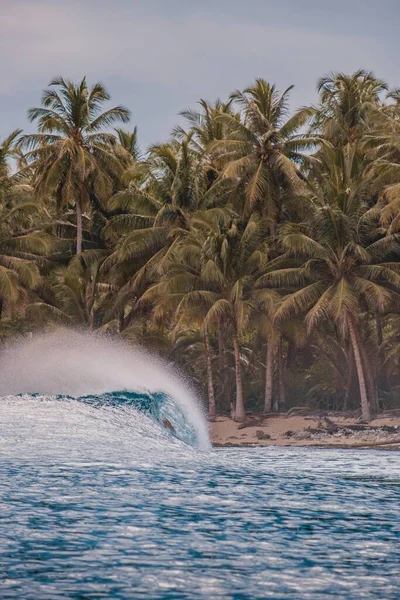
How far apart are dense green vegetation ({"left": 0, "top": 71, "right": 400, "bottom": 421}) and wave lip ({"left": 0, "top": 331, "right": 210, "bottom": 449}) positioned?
180 centimetres

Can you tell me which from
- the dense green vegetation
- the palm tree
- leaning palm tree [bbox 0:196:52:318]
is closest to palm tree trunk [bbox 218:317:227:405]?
the dense green vegetation

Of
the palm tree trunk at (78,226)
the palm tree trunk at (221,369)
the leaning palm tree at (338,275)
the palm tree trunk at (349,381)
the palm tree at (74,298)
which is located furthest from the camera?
the palm tree trunk at (78,226)

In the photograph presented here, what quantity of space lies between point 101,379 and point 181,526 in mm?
16141

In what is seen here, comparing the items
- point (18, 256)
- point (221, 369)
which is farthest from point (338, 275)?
point (18, 256)

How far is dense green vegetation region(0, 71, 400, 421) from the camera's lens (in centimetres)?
3238

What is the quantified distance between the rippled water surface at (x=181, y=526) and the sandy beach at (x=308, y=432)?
12.9m

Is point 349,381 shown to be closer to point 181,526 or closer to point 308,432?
point 308,432

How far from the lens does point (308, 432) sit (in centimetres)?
3156

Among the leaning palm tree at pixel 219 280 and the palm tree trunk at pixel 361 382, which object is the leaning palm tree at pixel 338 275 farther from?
the leaning palm tree at pixel 219 280

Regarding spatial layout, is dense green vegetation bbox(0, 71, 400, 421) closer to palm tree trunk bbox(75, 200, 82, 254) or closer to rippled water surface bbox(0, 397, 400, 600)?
palm tree trunk bbox(75, 200, 82, 254)

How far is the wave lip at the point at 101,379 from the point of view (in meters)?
22.6


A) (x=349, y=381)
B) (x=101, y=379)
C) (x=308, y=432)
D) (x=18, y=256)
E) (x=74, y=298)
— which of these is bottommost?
(x=308, y=432)

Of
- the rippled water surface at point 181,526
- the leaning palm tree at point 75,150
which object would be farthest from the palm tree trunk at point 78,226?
the rippled water surface at point 181,526

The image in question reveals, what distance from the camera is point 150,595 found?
6.89m
